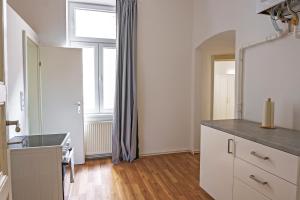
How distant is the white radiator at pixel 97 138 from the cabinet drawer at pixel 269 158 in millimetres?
2363

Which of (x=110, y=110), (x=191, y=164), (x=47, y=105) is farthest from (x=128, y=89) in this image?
(x=191, y=164)

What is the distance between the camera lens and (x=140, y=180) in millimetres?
2760

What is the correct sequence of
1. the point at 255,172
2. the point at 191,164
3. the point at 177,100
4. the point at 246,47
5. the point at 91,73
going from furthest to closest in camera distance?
1. the point at 177,100
2. the point at 91,73
3. the point at 191,164
4. the point at 246,47
5. the point at 255,172

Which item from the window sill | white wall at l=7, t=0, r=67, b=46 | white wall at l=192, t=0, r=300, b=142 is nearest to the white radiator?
the window sill

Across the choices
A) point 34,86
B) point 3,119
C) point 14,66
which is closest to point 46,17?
point 34,86

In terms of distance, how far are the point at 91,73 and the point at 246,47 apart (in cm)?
255

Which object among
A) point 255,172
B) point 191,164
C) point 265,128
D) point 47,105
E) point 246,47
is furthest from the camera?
point 191,164

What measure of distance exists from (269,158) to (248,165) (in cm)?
25

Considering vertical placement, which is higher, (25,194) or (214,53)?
(214,53)

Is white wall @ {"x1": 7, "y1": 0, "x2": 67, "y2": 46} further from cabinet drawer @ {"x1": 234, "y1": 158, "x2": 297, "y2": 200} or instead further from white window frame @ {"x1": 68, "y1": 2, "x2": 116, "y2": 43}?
cabinet drawer @ {"x1": 234, "y1": 158, "x2": 297, "y2": 200}

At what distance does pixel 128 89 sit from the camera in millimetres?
3439

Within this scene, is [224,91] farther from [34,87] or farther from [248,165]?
[34,87]

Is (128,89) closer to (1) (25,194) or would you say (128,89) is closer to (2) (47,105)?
(2) (47,105)

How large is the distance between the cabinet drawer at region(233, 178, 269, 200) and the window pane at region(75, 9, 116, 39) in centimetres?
310
